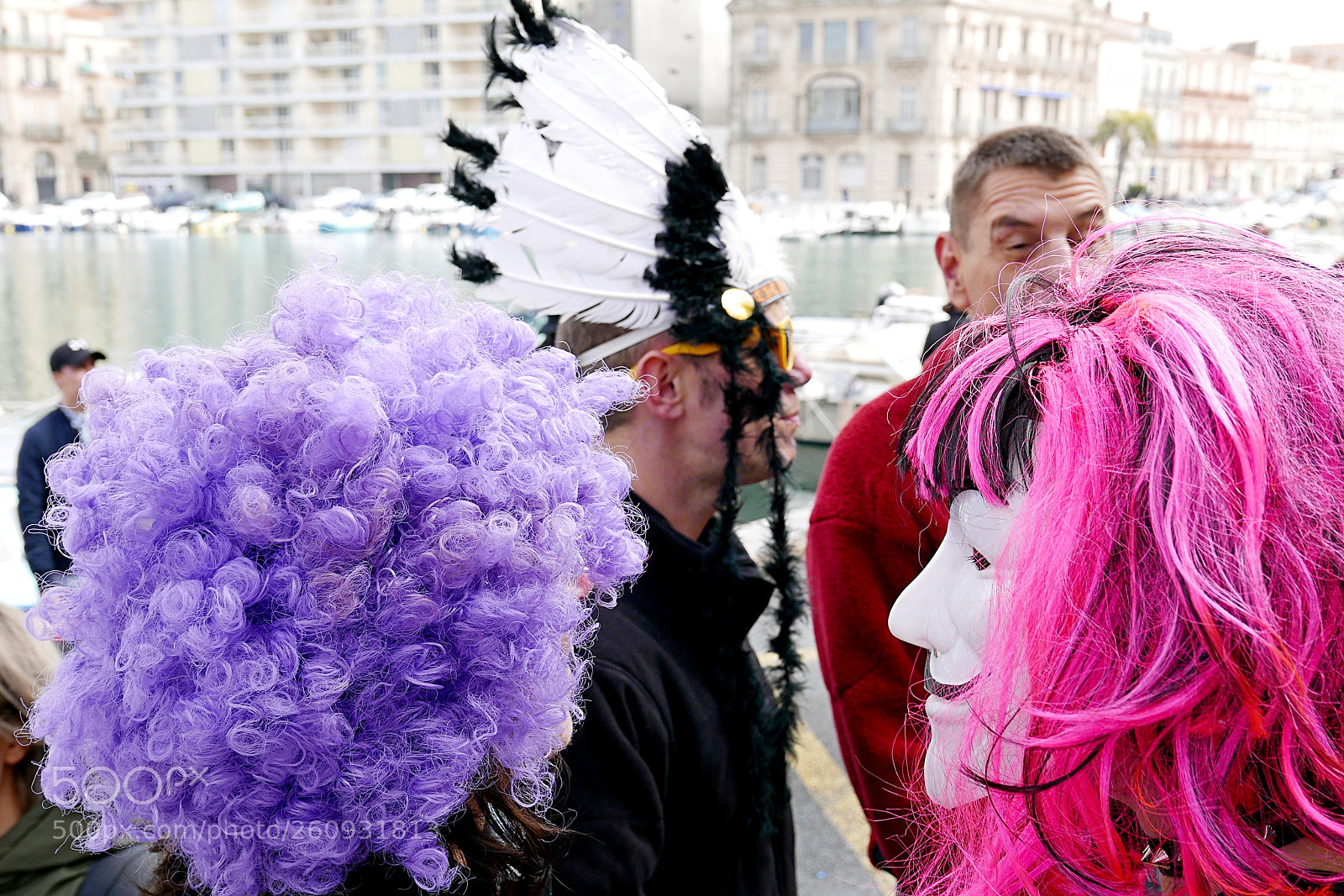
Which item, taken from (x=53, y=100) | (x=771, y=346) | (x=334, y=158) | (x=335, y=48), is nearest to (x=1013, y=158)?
(x=771, y=346)

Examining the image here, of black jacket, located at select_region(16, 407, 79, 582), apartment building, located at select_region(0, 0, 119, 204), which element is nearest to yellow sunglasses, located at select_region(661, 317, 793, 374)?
black jacket, located at select_region(16, 407, 79, 582)

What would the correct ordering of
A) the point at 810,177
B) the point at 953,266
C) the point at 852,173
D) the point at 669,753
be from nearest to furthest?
the point at 669,753 < the point at 953,266 < the point at 852,173 < the point at 810,177

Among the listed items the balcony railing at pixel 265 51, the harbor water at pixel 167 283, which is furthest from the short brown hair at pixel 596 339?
the balcony railing at pixel 265 51

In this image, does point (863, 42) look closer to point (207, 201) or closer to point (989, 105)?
point (989, 105)

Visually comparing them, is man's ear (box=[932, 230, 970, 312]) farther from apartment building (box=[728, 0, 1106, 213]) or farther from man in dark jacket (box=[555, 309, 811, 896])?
apartment building (box=[728, 0, 1106, 213])

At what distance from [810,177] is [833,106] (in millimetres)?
4244

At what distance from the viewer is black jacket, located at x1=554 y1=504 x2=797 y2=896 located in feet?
4.46

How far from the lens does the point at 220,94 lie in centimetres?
5788

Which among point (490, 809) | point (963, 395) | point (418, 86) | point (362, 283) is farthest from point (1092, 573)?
point (418, 86)

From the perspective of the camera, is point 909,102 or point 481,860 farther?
point 909,102

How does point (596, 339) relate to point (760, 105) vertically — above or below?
below

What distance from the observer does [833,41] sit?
4725cm

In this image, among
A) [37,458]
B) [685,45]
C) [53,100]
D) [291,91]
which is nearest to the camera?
[37,458]

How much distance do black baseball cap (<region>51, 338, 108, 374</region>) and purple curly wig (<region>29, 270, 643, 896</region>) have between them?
197 inches
